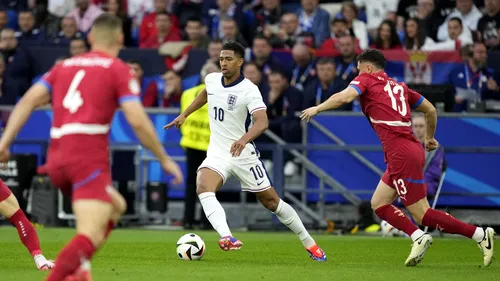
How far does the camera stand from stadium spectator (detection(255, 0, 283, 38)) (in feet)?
73.6

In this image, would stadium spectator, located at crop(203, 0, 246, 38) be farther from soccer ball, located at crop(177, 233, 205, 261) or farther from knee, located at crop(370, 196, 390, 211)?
knee, located at crop(370, 196, 390, 211)

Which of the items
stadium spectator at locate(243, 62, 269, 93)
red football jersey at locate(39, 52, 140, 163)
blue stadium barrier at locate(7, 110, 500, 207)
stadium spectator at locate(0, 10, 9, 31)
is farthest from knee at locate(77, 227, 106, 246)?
stadium spectator at locate(0, 10, 9, 31)

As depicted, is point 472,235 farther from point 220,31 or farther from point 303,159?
point 220,31

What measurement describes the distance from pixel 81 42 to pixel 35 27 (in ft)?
11.4

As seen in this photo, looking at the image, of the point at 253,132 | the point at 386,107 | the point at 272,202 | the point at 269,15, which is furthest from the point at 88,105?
the point at 269,15

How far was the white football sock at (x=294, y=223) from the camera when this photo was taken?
43.9 feet

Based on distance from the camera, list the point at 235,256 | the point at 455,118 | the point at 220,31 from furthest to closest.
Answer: the point at 220,31 < the point at 455,118 < the point at 235,256

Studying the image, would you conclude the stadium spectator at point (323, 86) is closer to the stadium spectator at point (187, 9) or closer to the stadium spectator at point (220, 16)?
the stadium spectator at point (220, 16)

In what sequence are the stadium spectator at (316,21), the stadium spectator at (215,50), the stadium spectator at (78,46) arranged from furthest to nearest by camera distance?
the stadium spectator at (316,21) → the stadium spectator at (78,46) → the stadium spectator at (215,50)

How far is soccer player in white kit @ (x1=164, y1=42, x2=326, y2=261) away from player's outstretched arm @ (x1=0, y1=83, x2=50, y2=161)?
16.1 ft

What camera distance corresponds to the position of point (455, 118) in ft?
61.7

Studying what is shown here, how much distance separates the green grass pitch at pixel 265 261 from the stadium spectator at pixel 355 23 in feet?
15.0

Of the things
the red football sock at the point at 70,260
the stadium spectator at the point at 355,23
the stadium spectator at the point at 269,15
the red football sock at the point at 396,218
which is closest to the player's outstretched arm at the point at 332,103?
the red football sock at the point at 396,218

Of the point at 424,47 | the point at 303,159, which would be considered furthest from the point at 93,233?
the point at 424,47
